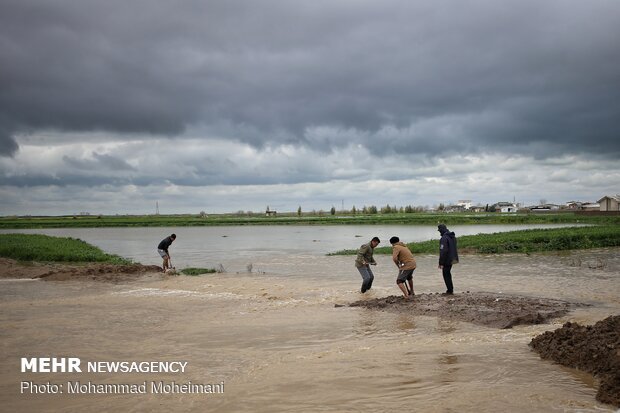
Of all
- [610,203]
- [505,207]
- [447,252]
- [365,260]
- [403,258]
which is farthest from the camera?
[505,207]

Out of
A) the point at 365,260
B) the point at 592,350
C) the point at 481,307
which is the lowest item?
the point at 481,307

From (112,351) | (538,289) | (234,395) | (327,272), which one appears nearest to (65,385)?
(112,351)

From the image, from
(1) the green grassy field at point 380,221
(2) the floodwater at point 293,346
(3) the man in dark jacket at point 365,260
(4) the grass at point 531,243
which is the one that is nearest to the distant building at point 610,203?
(1) the green grassy field at point 380,221

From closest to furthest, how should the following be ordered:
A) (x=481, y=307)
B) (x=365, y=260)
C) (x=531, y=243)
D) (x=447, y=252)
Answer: (x=481, y=307)
(x=447, y=252)
(x=365, y=260)
(x=531, y=243)

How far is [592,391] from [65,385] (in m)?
8.19

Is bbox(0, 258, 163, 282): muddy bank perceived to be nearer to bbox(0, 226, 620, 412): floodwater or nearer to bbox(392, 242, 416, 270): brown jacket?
bbox(0, 226, 620, 412): floodwater

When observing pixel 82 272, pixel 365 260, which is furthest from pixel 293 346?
pixel 82 272

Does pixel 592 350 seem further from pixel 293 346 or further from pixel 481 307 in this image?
pixel 293 346

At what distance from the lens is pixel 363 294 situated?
16.6 metres

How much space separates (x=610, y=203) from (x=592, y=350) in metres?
94.1

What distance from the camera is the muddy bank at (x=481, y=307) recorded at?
1135cm

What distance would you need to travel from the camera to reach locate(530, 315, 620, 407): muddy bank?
6.71 m

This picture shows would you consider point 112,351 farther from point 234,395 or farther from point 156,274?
point 156,274

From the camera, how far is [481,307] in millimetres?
12562
